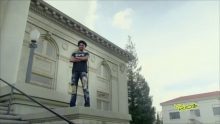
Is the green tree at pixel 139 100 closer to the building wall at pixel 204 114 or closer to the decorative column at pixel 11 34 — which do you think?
the decorative column at pixel 11 34

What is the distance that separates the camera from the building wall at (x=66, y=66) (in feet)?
40.1

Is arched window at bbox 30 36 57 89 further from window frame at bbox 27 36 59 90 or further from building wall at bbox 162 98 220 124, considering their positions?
building wall at bbox 162 98 220 124

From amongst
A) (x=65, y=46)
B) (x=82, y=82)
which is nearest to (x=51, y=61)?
(x=65, y=46)

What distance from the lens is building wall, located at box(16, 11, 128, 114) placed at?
12236 mm

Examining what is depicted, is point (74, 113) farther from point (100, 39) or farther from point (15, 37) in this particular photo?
point (100, 39)

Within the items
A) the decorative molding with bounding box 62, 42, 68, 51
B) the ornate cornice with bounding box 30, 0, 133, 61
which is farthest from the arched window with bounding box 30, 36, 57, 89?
the ornate cornice with bounding box 30, 0, 133, 61

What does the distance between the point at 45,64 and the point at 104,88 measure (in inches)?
226

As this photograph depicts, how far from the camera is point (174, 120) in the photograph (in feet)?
180

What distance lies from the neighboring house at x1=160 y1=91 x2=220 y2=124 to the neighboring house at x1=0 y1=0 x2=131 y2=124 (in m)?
36.3

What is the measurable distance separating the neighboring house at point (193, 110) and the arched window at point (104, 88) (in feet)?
125

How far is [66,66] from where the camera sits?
15016 millimetres

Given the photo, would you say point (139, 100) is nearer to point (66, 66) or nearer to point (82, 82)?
point (66, 66)

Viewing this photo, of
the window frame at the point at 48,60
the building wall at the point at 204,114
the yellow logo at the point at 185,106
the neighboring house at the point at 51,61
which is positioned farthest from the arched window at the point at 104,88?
the yellow logo at the point at 185,106

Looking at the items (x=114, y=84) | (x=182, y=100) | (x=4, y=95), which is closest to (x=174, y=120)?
(x=182, y=100)
